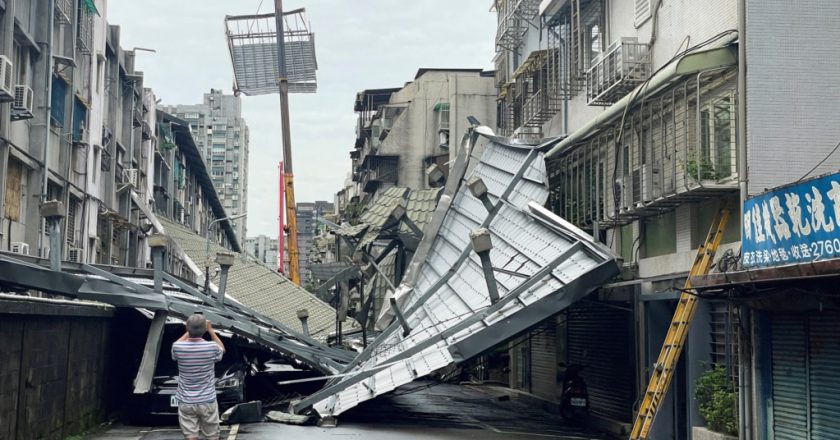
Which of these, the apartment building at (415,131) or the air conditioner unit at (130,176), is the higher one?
the apartment building at (415,131)

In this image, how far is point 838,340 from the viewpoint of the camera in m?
12.0

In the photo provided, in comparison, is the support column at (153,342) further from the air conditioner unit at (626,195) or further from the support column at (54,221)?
the air conditioner unit at (626,195)

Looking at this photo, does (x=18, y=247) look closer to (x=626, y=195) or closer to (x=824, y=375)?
(x=626, y=195)

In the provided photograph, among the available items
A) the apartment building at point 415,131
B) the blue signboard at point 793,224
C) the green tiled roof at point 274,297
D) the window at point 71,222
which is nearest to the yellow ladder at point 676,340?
the blue signboard at point 793,224

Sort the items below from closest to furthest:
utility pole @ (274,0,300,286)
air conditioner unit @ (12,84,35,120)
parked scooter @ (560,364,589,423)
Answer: parked scooter @ (560,364,589,423) → air conditioner unit @ (12,84,35,120) → utility pole @ (274,0,300,286)

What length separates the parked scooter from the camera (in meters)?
20.7

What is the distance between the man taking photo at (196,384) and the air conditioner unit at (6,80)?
11.8 meters

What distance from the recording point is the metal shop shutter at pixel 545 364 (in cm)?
2636

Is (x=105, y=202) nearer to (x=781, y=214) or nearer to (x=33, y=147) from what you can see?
(x=33, y=147)

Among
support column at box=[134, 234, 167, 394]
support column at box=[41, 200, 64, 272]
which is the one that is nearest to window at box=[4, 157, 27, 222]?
support column at box=[134, 234, 167, 394]

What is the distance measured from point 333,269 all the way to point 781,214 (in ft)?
89.0

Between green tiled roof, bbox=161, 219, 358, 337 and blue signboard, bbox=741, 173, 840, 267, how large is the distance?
2181cm

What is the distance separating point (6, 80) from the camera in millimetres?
19625

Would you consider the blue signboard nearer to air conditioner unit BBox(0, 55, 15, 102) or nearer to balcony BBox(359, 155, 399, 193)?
air conditioner unit BBox(0, 55, 15, 102)
